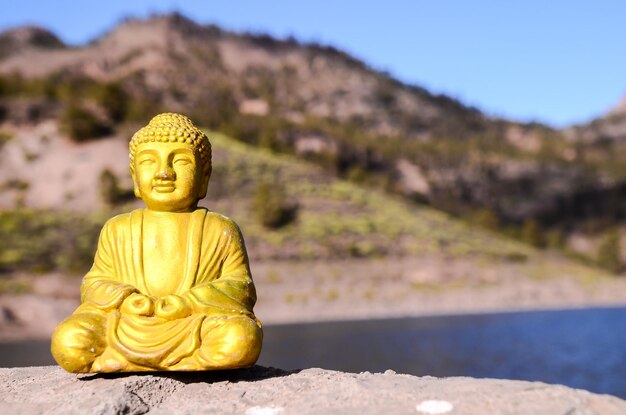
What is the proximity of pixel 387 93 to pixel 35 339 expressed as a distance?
6892 cm

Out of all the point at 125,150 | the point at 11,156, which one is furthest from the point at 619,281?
the point at 11,156

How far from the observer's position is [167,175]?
6.44 metres

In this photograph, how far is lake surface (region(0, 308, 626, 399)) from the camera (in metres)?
14.0

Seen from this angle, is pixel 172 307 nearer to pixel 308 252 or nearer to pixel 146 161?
pixel 146 161

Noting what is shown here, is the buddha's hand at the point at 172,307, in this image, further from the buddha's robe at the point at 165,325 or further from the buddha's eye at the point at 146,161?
the buddha's eye at the point at 146,161

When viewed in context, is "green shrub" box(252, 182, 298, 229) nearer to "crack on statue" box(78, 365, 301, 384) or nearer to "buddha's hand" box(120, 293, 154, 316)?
"crack on statue" box(78, 365, 301, 384)

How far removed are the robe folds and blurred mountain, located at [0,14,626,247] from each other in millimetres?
35747

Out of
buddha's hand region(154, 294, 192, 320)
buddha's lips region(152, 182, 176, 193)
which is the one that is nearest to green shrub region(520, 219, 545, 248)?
buddha's lips region(152, 182, 176, 193)

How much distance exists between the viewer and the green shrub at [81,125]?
131ft

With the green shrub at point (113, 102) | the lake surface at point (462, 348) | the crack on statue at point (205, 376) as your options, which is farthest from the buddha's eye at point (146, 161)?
the green shrub at point (113, 102)

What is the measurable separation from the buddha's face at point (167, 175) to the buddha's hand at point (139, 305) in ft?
3.40

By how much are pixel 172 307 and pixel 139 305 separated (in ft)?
0.90

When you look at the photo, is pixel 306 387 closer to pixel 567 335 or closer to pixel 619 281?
pixel 567 335

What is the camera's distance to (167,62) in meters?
73.7
